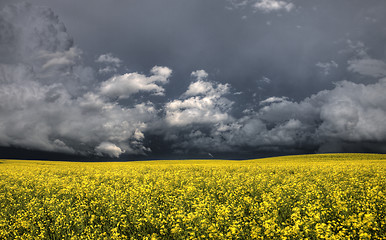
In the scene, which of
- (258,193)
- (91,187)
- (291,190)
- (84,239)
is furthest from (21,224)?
(291,190)

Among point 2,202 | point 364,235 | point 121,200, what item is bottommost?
point 2,202

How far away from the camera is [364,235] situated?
185 inches

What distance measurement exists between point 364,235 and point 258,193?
723 centimetres

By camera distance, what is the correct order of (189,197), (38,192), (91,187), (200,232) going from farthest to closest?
(38,192) < (91,187) < (189,197) < (200,232)

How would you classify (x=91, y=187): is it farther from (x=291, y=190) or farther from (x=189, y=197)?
(x=291, y=190)

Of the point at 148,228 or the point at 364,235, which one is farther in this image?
the point at 148,228

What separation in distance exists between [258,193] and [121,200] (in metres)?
6.97

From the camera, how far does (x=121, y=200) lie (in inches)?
392

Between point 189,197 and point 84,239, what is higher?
point 189,197

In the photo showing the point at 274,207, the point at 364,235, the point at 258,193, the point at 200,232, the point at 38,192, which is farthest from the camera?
the point at 38,192

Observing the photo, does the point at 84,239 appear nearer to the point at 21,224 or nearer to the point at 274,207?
the point at 21,224

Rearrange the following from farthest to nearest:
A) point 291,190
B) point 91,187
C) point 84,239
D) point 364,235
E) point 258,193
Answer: point 91,187
point 258,193
point 291,190
point 84,239
point 364,235

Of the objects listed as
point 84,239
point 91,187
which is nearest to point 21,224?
point 84,239

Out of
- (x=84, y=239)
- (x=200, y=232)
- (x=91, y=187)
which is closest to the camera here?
(x=200, y=232)
